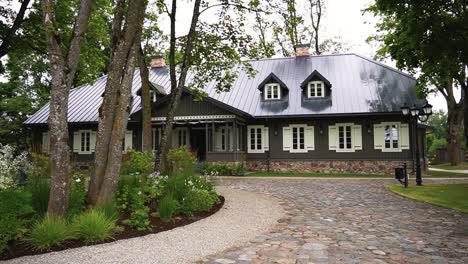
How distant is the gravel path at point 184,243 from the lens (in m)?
5.15

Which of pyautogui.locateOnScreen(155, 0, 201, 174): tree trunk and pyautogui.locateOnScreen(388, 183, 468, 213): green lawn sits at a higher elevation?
pyautogui.locateOnScreen(155, 0, 201, 174): tree trunk

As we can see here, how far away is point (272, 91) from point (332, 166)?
5868 mm

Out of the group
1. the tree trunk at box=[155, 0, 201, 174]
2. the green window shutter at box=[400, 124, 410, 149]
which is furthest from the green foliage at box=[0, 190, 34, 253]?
the green window shutter at box=[400, 124, 410, 149]

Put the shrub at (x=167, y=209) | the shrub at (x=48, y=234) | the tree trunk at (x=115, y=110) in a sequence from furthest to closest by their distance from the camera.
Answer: the shrub at (x=167, y=209) → the tree trunk at (x=115, y=110) → the shrub at (x=48, y=234)

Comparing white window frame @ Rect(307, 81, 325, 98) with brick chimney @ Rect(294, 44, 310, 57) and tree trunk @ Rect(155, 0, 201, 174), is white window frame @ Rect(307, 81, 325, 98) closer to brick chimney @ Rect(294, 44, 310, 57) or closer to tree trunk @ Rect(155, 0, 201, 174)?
brick chimney @ Rect(294, 44, 310, 57)

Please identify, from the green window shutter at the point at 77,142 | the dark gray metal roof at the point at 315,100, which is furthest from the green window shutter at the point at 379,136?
the green window shutter at the point at 77,142

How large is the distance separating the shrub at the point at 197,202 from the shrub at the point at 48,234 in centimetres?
285

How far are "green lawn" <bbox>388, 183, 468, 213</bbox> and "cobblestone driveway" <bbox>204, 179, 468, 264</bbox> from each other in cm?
55

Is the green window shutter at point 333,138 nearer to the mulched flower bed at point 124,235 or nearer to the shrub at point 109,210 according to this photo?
the mulched flower bed at point 124,235

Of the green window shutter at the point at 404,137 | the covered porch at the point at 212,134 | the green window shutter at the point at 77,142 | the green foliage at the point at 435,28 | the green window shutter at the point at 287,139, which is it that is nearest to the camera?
the green foliage at the point at 435,28

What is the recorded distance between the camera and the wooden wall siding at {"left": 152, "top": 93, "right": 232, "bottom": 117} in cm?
2180

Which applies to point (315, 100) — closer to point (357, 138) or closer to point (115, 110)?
point (357, 138)

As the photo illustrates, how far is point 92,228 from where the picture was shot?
588cm

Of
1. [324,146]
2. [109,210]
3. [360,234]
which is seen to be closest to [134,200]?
[109,210]
